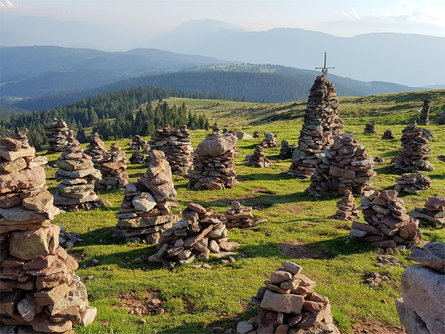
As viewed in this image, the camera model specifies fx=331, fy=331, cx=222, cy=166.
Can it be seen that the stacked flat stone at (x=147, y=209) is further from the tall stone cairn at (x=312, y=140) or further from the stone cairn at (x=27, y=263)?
the tall stone cairn at (x=312, y=140)

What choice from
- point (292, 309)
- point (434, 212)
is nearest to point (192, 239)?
point (292, 309)

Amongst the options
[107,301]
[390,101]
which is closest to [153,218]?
[107,301]

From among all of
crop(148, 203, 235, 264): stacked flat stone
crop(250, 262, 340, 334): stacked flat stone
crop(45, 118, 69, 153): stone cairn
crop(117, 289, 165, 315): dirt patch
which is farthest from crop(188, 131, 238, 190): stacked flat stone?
crop(45, 118, 69, 153): stone cairn

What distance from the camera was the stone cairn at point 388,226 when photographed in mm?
16281

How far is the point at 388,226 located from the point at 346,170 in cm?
979

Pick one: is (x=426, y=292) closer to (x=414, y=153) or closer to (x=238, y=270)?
(x=238, y=270)

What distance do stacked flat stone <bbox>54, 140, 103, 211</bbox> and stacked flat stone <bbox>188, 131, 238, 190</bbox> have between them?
8.92 metres

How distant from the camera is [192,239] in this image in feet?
49.1

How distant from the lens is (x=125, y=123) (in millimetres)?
139625

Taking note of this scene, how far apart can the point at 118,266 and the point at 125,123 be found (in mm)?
132249

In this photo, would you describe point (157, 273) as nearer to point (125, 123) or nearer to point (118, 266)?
point (118, 266)

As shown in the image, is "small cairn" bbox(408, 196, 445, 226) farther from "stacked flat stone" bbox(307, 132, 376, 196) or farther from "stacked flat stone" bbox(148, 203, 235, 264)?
"stacked flat stone" bbox(148, 203, 235, 264)

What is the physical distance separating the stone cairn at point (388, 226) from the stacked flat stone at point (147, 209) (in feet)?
32.8

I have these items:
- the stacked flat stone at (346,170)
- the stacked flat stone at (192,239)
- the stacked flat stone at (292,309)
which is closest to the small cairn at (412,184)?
the stacked flat stone at (346,170)
